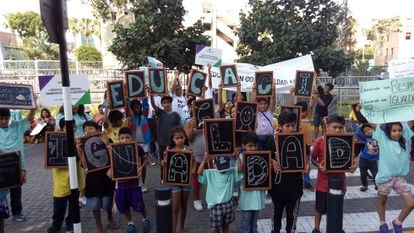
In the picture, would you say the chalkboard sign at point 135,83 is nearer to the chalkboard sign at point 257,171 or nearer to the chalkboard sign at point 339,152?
the chalkboard sign at point 257,171

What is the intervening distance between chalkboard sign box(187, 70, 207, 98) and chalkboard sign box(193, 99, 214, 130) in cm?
137

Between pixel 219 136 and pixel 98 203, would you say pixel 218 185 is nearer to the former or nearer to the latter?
pixel 219 136

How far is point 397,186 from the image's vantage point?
4.43 m

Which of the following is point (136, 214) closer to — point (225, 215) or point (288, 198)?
point (225, 215)

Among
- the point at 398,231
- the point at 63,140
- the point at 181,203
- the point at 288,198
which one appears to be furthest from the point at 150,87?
the point at 398,231

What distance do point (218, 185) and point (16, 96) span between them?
9.22 feet

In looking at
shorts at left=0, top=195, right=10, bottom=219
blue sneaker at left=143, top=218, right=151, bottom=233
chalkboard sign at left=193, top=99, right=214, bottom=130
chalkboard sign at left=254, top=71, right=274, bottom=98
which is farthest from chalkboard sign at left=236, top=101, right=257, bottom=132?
shorts at left=0, top=195, right=10, bottom=219

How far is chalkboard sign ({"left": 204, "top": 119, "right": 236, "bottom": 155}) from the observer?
428 cm

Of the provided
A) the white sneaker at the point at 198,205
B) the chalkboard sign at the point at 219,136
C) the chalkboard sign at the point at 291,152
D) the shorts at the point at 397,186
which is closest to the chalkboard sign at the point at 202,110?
the chalkboard sign at the point at 219,136

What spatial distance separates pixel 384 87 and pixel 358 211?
2.14 m

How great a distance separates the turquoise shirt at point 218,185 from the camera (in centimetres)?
408

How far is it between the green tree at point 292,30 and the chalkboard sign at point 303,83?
629 centimetres

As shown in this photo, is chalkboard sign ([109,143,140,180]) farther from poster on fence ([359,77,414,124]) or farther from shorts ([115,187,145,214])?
poster on fence ([359,77,414,124])

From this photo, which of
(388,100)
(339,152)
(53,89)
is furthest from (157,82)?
(388,100)
